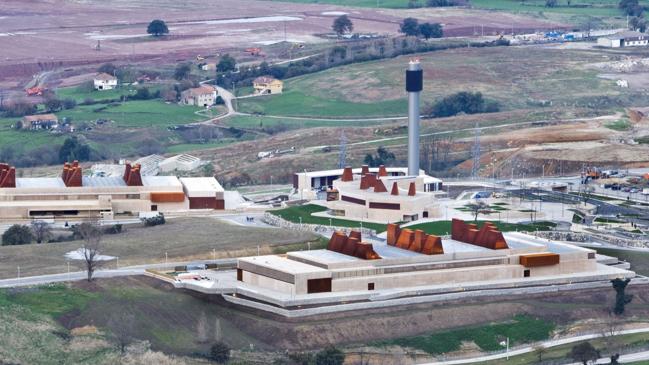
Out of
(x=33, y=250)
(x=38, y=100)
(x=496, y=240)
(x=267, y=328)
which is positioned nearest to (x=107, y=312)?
(x=267, y=328)

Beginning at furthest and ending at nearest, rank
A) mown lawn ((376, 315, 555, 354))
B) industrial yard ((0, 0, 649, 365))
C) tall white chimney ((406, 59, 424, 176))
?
tall white chimney ((406, 59, 424, 176)), mown lawn ((376, 315, 555, 354)), industrial yard ((0, 0, 649, 365))

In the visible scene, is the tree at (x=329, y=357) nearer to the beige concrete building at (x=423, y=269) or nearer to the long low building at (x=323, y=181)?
the beige concrete building at (x=423, y=269)

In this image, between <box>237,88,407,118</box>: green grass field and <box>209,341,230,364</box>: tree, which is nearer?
<box>209,341,230,364</box>: tree

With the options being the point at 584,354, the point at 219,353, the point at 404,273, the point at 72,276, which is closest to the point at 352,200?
the point at 404,273

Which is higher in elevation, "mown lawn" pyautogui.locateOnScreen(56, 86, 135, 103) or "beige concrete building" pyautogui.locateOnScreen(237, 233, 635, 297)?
"beige concrete building" pyautogui.locateOnScreen(237, 233, 635, 297)

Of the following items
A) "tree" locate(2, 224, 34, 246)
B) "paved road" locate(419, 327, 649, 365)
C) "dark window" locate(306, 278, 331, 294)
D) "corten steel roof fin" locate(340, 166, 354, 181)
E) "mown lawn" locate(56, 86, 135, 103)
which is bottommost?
"mown lawn" locate(56, 86, 135, 103)

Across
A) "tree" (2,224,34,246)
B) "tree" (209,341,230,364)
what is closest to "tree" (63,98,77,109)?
"tree" (2,224,34,246)

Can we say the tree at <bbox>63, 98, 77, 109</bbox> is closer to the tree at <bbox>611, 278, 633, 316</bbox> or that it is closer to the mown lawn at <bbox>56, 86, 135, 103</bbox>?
the mown lawn at <bbox>56, 86, 135, 103</bbox>

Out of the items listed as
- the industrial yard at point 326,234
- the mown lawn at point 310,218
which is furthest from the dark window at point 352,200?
the mown lawn at point 310,218

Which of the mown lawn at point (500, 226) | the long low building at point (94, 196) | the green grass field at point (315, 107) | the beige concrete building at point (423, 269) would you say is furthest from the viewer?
the green grass field at point (315, 107)
